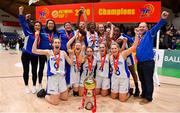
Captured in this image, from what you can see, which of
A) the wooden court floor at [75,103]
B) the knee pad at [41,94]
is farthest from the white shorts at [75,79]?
the knee pad at [41,94]

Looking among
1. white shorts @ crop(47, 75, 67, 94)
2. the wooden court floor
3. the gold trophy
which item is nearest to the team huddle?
white shorts @ crop(47, 75, 67, 94)

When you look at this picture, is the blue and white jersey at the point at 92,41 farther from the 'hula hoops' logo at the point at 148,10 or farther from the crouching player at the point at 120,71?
the 'hula hoops' logo at the point at 148,10

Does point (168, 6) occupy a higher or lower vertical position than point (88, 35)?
higher

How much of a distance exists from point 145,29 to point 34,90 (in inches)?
A: 84.0

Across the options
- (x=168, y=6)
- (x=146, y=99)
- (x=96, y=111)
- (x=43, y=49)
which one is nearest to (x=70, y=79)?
(x=43, y=49)

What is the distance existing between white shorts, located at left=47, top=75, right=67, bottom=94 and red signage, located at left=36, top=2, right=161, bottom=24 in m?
2.47

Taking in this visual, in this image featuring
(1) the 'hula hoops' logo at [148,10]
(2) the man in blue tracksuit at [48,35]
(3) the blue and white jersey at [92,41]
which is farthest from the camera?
(1) the 'hula hoops' logo at [148,10]

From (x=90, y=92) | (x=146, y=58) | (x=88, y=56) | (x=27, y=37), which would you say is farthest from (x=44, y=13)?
(x=90, y=92)

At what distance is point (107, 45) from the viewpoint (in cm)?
471

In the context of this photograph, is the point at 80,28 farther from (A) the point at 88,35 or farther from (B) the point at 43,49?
(B) the point at 43,49

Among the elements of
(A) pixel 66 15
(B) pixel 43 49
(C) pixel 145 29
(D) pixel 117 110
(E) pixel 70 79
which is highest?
(A) pixel 66 15

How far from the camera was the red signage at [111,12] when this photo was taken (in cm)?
566

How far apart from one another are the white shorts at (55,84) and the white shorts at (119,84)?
817 mm

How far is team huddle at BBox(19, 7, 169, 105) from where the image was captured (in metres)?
4.21
